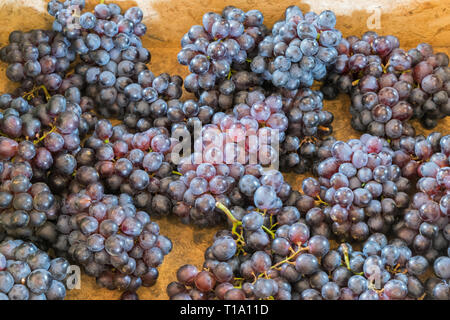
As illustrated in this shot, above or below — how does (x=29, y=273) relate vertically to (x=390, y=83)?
below

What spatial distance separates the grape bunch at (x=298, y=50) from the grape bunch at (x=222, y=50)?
36 millimetres

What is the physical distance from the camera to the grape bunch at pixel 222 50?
1.35 meters

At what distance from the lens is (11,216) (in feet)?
3.90

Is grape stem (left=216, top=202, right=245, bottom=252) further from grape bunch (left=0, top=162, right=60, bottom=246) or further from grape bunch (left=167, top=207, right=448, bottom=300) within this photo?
grape bunch (left=0, top=162, right=60, bottom=246)

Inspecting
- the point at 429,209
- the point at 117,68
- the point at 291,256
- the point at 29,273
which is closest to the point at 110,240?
the point at 29,273

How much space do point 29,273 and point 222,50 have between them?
2.02 feet

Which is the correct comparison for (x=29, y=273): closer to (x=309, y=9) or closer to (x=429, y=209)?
(x=429, y=209)

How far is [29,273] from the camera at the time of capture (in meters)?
1.12

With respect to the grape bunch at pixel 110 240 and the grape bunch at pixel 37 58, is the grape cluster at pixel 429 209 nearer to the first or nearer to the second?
the grape bunch at pixel 110 240

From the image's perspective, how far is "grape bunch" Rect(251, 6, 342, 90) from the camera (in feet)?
4.33

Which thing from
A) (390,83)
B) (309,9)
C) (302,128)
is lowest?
(302,128)

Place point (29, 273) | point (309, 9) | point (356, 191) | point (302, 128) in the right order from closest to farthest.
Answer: point (29, 273) < point (356, 191) < point (302, 128) < point (309, 9)

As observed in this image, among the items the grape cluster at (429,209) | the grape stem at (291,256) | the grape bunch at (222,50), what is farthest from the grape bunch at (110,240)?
the grape cluster at (429,209)
